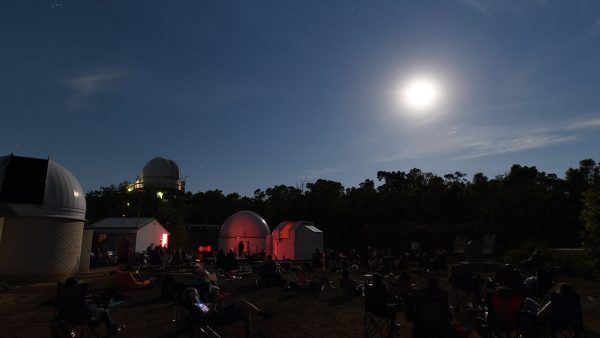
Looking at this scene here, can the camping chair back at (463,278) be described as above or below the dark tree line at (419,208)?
below

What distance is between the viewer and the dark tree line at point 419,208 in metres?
37.2

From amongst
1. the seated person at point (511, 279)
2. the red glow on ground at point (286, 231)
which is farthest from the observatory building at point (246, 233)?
the seated person at point (511, 279)

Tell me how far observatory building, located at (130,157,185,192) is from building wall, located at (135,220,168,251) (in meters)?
20.3

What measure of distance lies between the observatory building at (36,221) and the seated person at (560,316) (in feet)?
62.5

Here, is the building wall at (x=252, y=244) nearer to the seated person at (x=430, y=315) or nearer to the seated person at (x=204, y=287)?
the seated person at (x=204, y=287)

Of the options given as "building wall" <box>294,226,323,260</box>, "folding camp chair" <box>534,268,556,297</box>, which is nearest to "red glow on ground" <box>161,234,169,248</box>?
"building wall" <box>294,226,323,260</box>

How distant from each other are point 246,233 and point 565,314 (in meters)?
A: 32.5

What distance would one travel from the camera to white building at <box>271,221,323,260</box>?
111ft

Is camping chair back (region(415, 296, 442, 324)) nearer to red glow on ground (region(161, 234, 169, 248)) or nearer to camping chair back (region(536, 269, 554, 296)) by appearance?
camping chair back (region(536, 269, 554, 296))

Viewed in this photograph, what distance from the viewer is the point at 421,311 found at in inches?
215

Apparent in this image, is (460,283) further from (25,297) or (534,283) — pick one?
(25,297)

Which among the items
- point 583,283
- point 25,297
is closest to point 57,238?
point 25,297

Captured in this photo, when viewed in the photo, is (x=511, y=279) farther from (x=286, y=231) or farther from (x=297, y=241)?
(x=286, y=231)

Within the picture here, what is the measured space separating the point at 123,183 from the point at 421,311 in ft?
217
